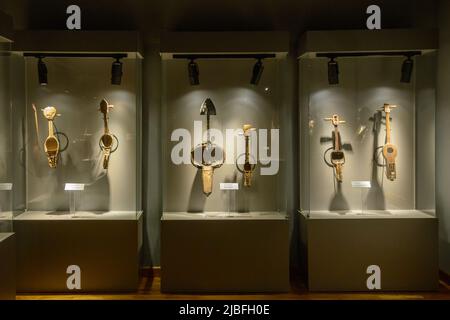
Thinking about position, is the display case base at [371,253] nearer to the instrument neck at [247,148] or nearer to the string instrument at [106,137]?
the instrument neck at [247,148]

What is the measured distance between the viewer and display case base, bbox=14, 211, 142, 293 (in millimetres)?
4016

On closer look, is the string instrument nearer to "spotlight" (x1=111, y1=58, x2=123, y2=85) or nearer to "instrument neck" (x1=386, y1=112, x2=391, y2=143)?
"spotlight" (x1=111, y1=58, x2=123, y2=85)

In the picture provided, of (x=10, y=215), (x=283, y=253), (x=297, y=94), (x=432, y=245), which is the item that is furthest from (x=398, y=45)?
(x=10, y=215)

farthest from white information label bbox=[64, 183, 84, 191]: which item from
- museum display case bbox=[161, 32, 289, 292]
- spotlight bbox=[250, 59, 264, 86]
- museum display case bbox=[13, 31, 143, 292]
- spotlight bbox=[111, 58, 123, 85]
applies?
spotlight bbox=[250, 59, 264, 86]

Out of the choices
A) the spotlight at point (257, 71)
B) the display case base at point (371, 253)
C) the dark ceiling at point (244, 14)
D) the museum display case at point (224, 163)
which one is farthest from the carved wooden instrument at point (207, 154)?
the display case base at point (371, 253)

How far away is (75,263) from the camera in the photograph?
159 inches

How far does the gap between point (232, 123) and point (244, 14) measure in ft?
3.91

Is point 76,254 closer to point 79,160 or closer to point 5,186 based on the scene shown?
point 79,160

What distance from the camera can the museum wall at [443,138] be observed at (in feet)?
14.1

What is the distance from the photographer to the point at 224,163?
14.2 feet

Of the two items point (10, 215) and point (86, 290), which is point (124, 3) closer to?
point (10, 215)

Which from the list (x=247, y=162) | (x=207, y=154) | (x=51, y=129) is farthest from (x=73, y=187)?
(x=247, y=162)

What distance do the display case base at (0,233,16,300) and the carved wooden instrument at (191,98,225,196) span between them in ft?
5.97

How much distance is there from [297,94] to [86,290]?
9.35 ft
